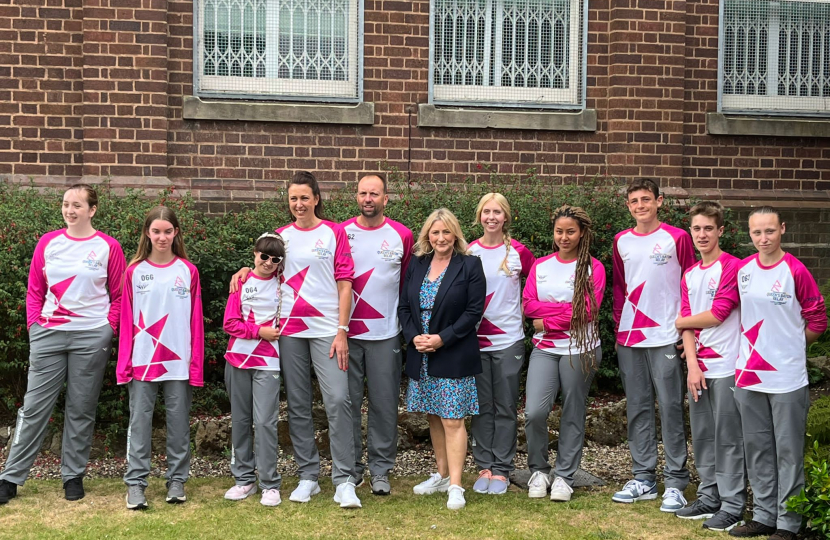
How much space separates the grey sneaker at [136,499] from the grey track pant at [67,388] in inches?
17.9

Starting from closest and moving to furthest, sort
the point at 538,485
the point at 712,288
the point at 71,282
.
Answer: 1. the point at 712,288
2. the point at 71,282
3. the point at 538,485

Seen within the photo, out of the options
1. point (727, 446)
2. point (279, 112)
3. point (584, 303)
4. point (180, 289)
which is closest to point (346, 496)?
point (180, 289)

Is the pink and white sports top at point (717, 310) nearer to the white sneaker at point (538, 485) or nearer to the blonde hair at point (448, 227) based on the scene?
the white sneaker at point (538, 485)

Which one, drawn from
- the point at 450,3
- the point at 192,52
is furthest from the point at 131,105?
the point at 450,3

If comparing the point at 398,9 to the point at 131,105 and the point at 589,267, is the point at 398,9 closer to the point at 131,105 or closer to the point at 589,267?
the point at 131,105

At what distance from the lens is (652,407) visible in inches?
230

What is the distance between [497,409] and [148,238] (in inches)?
95.2

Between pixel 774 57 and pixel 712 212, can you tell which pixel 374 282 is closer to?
pixel 712 212

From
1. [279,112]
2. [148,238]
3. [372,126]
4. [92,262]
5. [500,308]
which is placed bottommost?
[500,308]

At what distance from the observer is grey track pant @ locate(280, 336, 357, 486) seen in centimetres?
580

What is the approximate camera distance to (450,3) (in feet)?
32.1

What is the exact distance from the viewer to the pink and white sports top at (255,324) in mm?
5762

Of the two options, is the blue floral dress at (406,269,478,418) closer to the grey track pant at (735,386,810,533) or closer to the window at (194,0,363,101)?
the grey track pant at (735,386,810,533)

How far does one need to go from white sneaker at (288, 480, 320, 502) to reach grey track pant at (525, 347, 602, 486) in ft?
4.52
